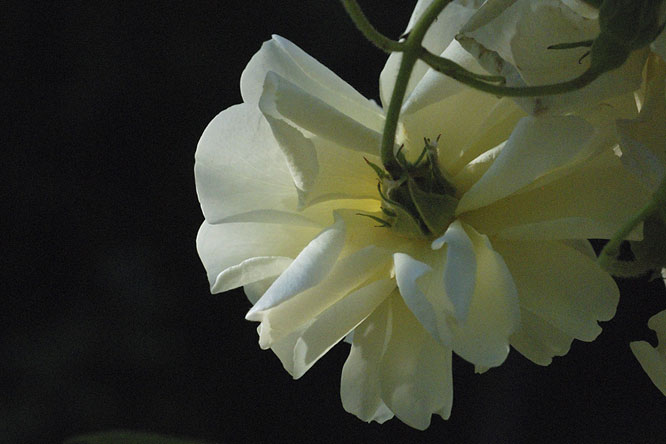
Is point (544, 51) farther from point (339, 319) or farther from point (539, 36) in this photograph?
point (339, 319)

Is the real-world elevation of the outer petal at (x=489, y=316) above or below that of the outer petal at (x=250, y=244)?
below

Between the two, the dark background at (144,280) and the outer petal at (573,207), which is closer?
the outer petal at (573,207)

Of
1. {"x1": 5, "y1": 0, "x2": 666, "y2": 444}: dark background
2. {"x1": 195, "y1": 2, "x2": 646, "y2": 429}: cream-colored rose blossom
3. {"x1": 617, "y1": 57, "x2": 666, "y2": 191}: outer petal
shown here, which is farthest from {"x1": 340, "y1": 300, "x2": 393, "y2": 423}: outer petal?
{"x1": 5, "y1": 0, "x2": 666, "y2": 444}: dark background

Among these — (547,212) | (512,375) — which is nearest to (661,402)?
(512,375)

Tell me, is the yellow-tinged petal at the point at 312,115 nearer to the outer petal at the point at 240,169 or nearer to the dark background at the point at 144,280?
the outer petal at the point at 240,169

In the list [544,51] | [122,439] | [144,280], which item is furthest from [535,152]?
[144,280]

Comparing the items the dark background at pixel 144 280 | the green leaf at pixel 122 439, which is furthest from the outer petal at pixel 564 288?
the dark background at pixel 144 280
